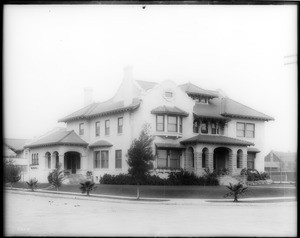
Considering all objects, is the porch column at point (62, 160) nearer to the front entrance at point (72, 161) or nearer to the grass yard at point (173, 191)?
the front entrance at point (72, 161)

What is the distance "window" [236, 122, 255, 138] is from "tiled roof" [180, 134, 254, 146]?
0.37 m

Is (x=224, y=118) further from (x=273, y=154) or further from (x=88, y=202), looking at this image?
(x=88, y=202)

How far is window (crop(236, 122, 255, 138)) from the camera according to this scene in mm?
22812

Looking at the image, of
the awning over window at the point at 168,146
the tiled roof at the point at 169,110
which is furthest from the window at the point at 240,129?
the awning over window at the point at 168,146

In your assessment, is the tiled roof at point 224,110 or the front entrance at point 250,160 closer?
the tiled roof at point 224,110

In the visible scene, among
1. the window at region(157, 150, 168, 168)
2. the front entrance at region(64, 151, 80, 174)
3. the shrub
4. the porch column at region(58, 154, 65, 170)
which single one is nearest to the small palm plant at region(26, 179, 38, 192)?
the porch column at region(58, 154, 65, 170)

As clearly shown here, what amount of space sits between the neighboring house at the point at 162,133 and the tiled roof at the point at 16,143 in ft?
4.54

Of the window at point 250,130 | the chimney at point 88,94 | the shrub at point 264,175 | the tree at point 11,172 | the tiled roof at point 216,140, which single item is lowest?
the shrub at point 264,175

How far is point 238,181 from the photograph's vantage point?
23.1m

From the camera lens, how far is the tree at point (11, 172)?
59.0 feet

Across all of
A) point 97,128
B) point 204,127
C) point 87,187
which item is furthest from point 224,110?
point 87,187

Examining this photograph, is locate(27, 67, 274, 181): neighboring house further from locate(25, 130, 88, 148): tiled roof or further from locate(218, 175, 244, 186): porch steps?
locate(218, 175, 244, 186): porch steps

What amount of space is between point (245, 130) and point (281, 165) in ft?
12.3

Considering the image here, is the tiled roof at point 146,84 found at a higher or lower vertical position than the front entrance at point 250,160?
higher
